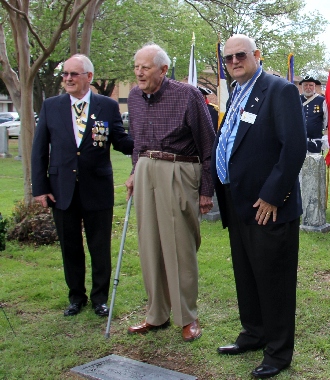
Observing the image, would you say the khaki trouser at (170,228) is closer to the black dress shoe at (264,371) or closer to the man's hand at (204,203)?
the man's hand at (204,203)

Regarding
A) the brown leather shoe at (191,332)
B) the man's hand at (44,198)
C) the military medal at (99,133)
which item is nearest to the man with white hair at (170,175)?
the brown leather shoe at (191,332)

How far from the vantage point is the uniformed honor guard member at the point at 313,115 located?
11.1 m

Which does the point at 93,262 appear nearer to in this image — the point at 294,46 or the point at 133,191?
the point at 133,191

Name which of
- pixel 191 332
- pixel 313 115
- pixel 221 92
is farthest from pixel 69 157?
pixel 313 115

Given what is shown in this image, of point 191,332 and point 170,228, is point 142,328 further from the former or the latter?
point 170,228

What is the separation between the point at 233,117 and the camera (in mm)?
3725

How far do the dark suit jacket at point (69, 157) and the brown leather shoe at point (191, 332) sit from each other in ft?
4.13

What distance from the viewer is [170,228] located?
4.25 meters

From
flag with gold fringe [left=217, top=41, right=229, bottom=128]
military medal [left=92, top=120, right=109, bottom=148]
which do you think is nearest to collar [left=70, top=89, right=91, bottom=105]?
military medal [left=92, top=120, right=109, bottom=148]

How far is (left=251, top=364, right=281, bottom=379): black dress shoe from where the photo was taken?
3649 millimetres

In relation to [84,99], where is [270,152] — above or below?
below

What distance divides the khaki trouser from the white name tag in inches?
30.9

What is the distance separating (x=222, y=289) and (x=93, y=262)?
131 cm

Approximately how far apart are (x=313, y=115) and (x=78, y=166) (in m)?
7.53
